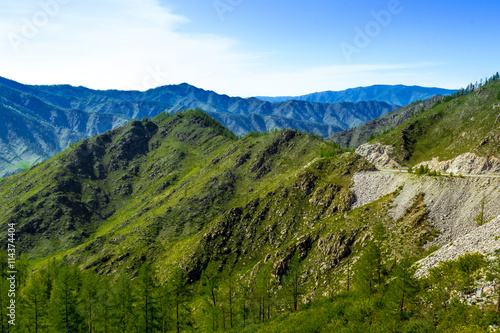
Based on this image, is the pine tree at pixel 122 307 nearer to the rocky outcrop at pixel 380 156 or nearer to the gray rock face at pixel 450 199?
the gray rock face at pixel 450 199

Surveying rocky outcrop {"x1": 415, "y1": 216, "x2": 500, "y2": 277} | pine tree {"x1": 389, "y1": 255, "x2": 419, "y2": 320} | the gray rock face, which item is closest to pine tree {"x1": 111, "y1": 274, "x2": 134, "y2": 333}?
pine tree {"x1": 389, "y1": 255, "x2": 419, "y2": 320}

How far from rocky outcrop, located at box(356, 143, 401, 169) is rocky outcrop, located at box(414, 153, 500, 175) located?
79.2ft

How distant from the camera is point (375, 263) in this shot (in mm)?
70812

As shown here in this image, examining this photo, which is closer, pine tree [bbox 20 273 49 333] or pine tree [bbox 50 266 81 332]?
pine tree [bbox 50 266 81 332]

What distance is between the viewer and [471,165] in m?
131

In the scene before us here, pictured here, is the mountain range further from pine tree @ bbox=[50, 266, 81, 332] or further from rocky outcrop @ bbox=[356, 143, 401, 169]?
rocky outcrop @ bbox=[356, 143, 401, 169]

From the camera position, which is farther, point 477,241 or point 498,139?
point 498,139

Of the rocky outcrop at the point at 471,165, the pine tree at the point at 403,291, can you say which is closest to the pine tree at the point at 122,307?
the pine tree at the point at 403,291

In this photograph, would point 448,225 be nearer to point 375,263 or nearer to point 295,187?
point 375,263

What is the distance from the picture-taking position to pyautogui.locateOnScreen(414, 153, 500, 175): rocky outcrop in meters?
122

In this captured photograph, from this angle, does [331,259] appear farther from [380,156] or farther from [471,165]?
[380,156]

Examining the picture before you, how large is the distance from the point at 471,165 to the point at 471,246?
8846cm

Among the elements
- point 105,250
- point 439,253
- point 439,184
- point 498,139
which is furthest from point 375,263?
point 105,250

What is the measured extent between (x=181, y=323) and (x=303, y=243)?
7202 cm
